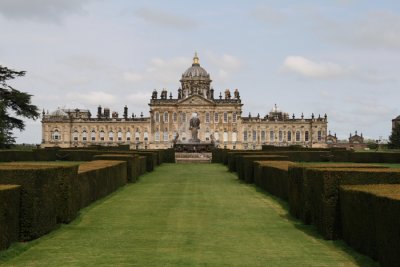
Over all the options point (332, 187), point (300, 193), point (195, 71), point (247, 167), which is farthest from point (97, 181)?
point (195, 71)

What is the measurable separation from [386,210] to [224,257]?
102 inches

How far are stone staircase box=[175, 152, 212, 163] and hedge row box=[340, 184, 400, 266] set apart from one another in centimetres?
3487

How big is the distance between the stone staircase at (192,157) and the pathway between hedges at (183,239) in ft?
94.6

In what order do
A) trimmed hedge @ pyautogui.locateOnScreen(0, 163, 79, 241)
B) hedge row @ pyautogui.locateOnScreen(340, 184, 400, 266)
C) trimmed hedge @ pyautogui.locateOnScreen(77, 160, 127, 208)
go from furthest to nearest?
trimmed hedge @ pyautogui.locateOnScreen(77, 160, 127, 208) → trimmed hedge @ pyautogui.locateOnScreen(0, 163, 79, 241) → hedge row @ pyautogui.locateOnScreen(340, 184, 400, 266)

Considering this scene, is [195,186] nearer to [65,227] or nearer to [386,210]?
[65,227]

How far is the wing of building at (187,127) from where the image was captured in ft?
314

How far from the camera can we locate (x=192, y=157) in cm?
4903

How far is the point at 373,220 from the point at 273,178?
9.62m

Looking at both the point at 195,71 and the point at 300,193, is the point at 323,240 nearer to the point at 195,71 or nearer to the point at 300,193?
the point at 300,193

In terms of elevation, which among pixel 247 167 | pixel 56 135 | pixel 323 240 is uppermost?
pixel 56 135

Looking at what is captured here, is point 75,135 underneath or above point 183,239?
above

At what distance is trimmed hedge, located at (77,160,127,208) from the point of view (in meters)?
15.5

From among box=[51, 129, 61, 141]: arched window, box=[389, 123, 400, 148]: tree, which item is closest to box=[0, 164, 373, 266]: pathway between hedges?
box=[389, 123, 400, 148]: tree

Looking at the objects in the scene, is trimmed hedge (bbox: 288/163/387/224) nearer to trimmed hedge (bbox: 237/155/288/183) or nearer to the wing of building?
trimmed hedge (bbox: 237/155/288/183)
